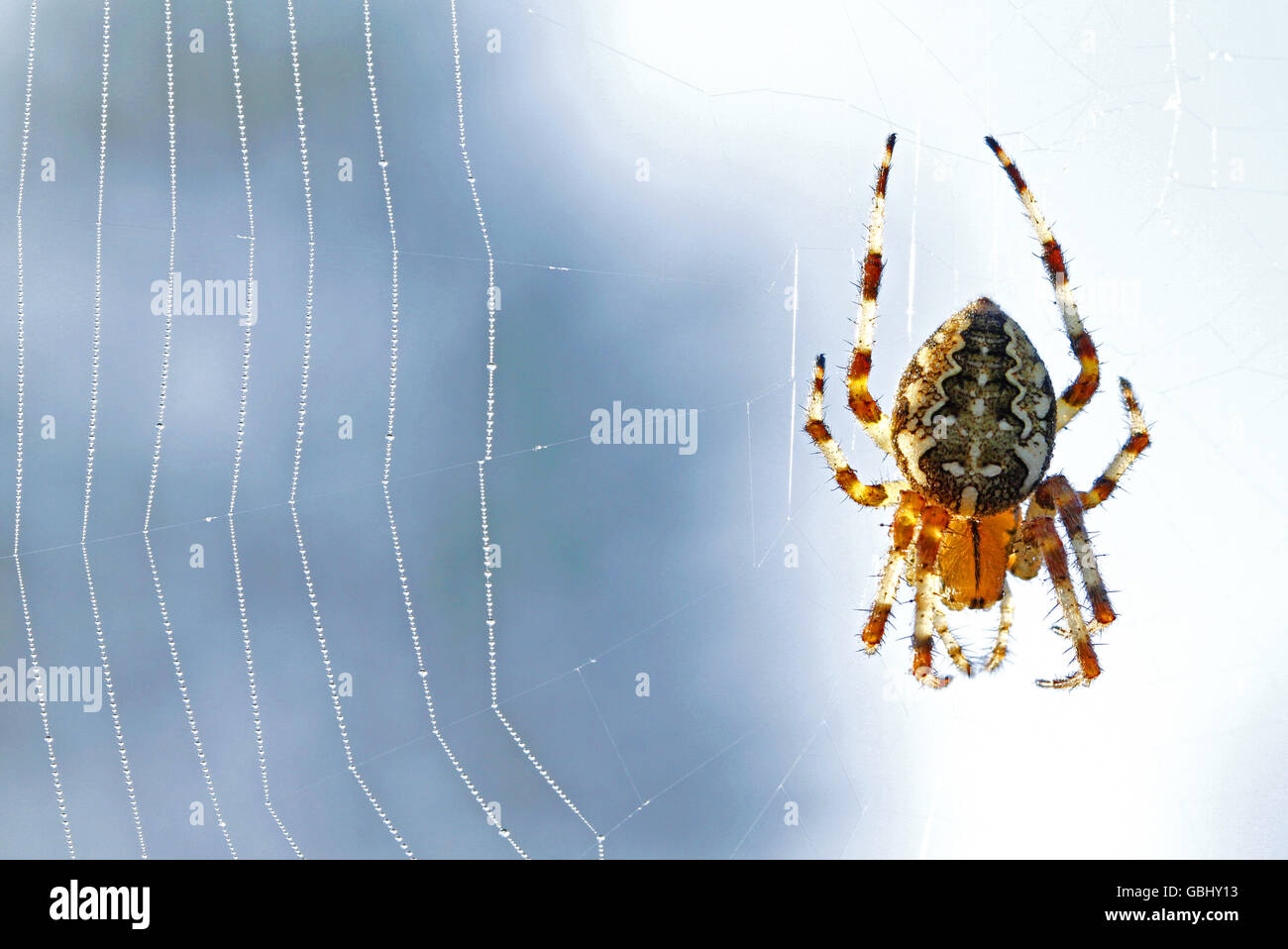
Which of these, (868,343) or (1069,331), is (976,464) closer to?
(868,343)

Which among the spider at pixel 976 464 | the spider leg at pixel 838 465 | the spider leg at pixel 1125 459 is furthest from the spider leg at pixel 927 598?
the spider leg at pixel 1125 459

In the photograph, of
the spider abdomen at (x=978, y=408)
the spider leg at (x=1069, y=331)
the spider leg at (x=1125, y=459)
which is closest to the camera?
the spider abdomen at (x=978, y=408)

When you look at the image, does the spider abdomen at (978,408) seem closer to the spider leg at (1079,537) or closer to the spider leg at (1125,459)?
the spider leg at (1079,537)

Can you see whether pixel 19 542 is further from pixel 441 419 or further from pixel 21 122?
pixel 441 419

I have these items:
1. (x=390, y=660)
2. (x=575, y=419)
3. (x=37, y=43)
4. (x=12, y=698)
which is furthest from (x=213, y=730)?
(x=390, y=660)

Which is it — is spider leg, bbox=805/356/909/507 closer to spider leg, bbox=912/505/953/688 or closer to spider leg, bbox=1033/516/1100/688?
spider leg, bbox=912/505/953/688

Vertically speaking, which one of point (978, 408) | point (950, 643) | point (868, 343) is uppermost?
point (868, 343)

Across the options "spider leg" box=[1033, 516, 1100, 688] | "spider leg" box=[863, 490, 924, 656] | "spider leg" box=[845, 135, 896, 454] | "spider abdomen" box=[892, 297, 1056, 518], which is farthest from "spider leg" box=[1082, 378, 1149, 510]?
"spider leg" box=[845, 135, 896, 454]

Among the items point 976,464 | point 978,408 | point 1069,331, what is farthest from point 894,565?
point 1069,331
